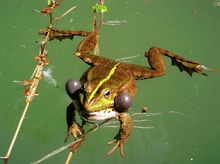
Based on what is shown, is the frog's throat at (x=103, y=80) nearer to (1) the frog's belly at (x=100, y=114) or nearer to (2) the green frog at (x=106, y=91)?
(2) the green frog at (x=106, y=91)

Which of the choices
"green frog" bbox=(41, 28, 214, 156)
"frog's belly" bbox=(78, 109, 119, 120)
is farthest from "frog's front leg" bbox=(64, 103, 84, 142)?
"frog's belly" bbox=(78, 109, 119, 120)

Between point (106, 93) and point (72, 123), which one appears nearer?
point (106, 93)

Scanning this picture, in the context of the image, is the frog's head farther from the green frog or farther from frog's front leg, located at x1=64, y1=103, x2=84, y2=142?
frog's front leg, located at x1=64, y1=103, x2=84, y2=142

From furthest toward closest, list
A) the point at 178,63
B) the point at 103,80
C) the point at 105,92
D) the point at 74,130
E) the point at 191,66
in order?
the point at 178,63, the point at 191,66, the point at 74,130, the point at 103,80, the point at 105,92

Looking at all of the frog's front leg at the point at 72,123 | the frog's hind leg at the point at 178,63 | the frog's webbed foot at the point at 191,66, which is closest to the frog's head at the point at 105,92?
the frog's front leg at the point at 72,123

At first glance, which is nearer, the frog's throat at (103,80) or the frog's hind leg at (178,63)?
the frog's throat at (103,80)

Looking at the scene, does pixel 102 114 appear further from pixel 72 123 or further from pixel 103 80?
pixel 72 123

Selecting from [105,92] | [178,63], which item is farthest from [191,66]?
[105,92]

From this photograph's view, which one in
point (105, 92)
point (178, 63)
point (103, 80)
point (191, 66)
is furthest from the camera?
point (178, 63)

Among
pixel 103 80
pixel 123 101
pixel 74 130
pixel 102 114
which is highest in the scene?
pixel 103 80
